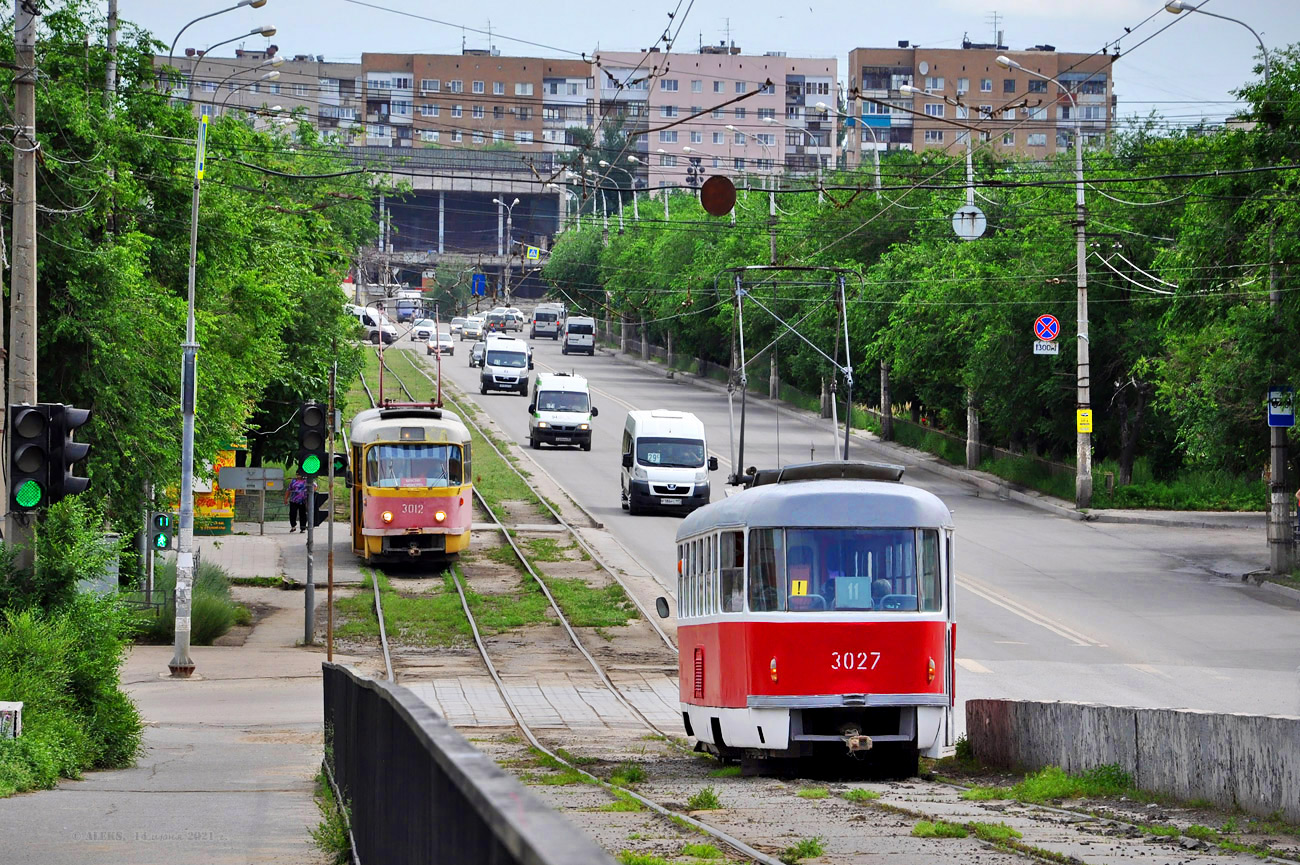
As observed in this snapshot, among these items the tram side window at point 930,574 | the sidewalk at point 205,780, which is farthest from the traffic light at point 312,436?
the tram side window at point 930,574

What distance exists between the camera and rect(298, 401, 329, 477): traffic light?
28281 mm

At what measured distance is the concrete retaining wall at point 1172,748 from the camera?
10766mm

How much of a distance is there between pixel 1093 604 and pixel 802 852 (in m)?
25.7

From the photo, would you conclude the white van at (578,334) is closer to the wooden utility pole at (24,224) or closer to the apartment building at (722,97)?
the apartment building at (722,97)

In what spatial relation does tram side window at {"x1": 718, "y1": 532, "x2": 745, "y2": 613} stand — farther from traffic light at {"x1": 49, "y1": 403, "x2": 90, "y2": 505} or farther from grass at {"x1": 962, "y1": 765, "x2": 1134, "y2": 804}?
traffic light at {"x1": 49, "y1": 403, "x2": 90, "y2": 505}

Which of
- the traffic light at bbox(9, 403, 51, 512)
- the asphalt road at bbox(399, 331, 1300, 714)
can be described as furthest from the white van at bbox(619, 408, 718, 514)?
the traffic light at bbox(9, 403, 51, 512)

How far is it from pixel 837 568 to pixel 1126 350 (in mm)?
37369

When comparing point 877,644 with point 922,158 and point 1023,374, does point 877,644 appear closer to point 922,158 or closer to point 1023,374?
point 1023,374

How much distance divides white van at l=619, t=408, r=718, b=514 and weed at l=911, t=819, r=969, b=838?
119 ft

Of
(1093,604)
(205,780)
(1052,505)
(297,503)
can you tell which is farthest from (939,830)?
(1052,505)

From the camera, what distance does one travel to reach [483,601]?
3481 centimetres

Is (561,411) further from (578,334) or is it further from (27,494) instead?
(578,334)

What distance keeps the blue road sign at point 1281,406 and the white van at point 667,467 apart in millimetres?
16563

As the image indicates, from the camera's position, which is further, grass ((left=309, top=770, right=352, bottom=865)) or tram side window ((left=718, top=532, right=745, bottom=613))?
tram side window ((left=718, top=532, right=745, bottom=613))
